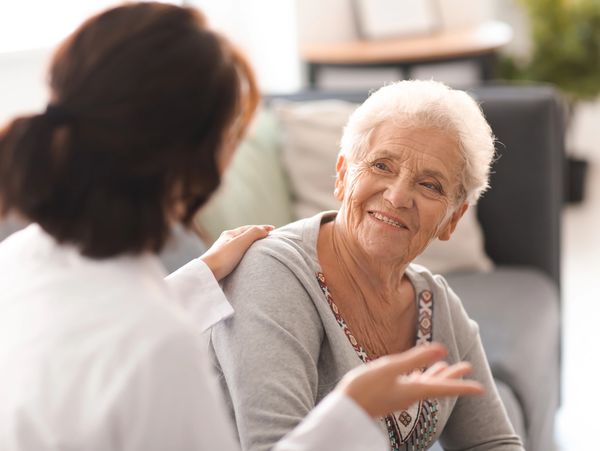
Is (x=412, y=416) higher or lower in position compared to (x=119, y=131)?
lower

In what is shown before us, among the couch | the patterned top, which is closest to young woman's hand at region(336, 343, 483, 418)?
the patterned top

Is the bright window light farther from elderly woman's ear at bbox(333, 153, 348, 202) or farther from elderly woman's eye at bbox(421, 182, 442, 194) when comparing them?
elderly woman's eye at bbox(421, 182, 442, 194)

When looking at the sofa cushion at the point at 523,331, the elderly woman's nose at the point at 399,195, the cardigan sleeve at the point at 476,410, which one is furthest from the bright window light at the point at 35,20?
the cardigan sleeve at the point at 476,410

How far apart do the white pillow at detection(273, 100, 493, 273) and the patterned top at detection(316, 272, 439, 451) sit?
3.57 ft

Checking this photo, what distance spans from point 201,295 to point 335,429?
45 centimetres

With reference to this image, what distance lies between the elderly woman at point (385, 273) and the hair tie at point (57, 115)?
1.83ft

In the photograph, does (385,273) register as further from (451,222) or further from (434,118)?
→ (434,118)

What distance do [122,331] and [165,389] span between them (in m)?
0.07

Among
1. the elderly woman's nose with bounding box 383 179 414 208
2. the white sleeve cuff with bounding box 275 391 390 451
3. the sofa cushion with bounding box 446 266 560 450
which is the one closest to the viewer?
the white sleeve cuff with bounding box 275 391 390 451

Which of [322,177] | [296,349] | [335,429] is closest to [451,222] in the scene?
[296,349]

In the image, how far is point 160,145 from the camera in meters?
0.97

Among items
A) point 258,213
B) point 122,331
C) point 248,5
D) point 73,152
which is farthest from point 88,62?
point 248,5

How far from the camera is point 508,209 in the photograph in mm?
2855

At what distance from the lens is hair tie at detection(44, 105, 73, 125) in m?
0.97
